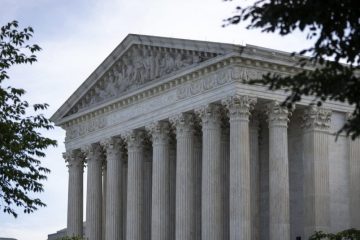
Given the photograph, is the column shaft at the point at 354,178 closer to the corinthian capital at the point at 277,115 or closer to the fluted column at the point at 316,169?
the fluted column at the point at 316,169

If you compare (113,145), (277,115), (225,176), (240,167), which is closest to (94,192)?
(113,145)

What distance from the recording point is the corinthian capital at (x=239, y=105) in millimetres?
58906

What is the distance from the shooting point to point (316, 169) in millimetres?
60781

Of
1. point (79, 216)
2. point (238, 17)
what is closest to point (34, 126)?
point (238, 17)

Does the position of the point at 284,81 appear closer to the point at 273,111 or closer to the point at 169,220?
the point at 273,111

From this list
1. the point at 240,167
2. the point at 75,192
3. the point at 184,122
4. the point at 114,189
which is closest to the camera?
the point at 240,167

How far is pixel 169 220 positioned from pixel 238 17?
1751 inches

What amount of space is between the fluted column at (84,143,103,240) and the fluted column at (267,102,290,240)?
19.4m

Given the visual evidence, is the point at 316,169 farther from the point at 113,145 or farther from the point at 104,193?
the point at 104,193

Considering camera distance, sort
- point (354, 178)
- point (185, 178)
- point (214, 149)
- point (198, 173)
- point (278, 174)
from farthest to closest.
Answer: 1. point (198, 173)
2. point (185, 178)
3. point (354, 178)
4. point (214, 149)
5. point (278, 174)

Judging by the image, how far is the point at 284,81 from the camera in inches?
925

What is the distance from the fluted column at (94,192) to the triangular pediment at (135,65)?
3.68m

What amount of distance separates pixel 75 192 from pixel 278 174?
2385 cm

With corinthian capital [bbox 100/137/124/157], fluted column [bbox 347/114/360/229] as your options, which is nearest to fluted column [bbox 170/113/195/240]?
corinthian capital [bbox 100/137/124/157]
